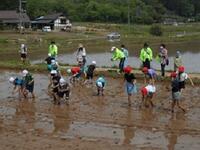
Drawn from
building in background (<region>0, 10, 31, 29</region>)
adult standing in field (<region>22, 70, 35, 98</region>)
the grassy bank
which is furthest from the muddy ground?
building in background (<region>0, 10, 31, 29</region>)

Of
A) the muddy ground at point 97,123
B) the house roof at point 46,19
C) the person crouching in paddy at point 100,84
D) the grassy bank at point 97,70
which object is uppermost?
the house roof at point 46,19

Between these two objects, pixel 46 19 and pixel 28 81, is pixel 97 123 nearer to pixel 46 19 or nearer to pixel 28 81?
pixel 28 81

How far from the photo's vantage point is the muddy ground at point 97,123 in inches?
523

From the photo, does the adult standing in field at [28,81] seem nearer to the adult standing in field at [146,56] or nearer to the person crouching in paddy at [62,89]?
the person crouching in paddy at [62,89]

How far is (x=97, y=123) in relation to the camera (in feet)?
51.2


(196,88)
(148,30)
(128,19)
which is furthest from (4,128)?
(128,19)

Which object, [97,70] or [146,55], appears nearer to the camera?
[146,55]

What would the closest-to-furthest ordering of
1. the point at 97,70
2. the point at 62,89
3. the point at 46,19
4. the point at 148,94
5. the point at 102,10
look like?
1. the point at 148,94
2. the point at 62,89
3. the point at 97,70
4. the point at 46,19
5. the point at 102,10

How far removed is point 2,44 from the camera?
56.0m

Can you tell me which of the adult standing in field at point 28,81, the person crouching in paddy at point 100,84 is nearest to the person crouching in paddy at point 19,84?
the adult standing in field at point 28,81

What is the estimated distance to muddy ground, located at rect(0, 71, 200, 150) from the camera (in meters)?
13.3

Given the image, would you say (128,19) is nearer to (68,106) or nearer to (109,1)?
(109,1)

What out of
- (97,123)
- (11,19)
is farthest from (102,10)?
(97,123)

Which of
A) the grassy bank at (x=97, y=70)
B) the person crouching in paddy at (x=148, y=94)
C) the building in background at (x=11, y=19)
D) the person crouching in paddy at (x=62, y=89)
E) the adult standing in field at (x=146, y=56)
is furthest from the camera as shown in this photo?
the building in background at (x=11, y=19)
